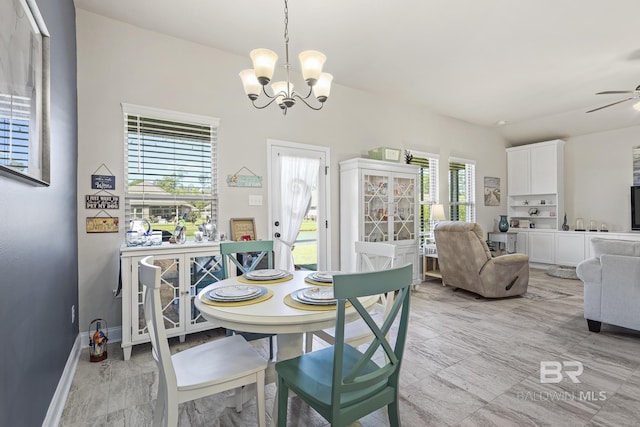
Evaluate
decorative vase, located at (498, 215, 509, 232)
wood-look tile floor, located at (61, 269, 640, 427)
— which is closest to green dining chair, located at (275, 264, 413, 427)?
wood-look tile floor, located at (61, 269, 640, 427)

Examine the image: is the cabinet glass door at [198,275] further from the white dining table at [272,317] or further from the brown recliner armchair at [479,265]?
the brown recliner armchair at [479,265]

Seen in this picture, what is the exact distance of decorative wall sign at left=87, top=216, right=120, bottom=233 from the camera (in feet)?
9.20

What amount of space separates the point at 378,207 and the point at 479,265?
1.53 meters

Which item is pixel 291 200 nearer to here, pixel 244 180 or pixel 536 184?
pixel 244 180

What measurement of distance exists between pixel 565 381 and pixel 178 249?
10.6ft

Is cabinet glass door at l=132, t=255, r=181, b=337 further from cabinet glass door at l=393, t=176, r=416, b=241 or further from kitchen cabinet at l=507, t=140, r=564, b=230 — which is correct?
kitchen cabinet at l=507, t=140, r=564, b=230

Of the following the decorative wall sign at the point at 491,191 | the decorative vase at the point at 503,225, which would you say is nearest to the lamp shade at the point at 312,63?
the decorative wall sign at the point at 491,191

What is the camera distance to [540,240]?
6.55 m

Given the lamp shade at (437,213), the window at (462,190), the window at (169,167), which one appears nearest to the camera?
the window at (169,167)

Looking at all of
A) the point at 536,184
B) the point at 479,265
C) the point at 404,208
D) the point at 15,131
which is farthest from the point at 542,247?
the point at 15,131

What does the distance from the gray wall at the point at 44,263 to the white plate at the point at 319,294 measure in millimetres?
1188

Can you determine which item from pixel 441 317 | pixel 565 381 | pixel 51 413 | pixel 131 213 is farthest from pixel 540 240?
pixel 51 413

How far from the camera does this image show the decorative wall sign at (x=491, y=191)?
6.68 meters

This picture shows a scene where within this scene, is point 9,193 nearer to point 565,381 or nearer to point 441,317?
point 565,381
